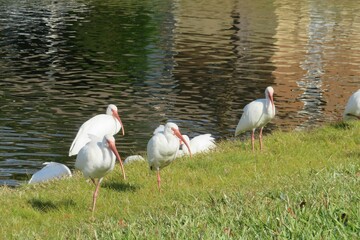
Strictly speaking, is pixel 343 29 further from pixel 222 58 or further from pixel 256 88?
pixel 256 88

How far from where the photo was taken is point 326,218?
22.2 ft

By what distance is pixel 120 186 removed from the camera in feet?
38.9

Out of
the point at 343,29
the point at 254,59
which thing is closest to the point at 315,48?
the point at 254,59

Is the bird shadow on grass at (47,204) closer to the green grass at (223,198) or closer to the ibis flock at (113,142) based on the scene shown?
the green grass at (223,198)

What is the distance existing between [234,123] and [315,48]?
20768 millimetres

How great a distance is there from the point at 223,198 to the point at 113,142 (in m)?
2.40

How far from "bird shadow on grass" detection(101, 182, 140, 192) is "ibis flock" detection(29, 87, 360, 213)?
186mm

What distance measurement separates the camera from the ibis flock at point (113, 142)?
10.7 m

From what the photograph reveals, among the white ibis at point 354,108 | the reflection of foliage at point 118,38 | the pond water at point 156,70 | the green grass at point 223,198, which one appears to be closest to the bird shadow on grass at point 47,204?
the green grass at point 223,198

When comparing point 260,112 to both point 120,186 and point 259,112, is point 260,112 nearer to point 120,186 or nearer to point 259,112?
point 259,112

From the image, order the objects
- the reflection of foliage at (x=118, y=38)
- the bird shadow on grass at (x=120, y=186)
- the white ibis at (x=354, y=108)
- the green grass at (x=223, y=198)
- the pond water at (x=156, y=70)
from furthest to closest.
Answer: the reflection of foliage at (x=118, y=38), the pond water at (x=156, y=70), the white ibis at (x=354, y=108), the bird shadow on grass at (x=120, y=186), the green grass at (x=223, y=198)

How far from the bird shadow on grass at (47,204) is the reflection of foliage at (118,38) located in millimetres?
22775

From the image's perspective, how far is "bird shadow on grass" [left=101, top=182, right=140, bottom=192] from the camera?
11.5 meters

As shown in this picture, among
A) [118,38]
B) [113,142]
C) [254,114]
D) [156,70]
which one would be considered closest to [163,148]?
[113,142]
